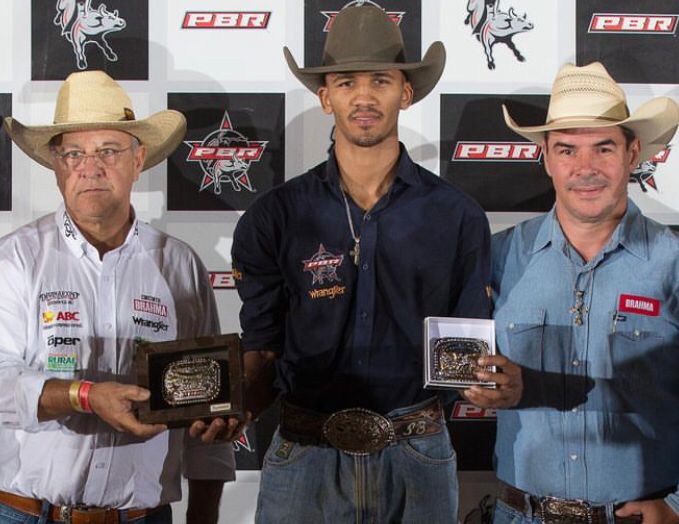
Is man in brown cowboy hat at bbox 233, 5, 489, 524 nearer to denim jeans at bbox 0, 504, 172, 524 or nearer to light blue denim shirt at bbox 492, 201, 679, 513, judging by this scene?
light blue denim shirt at bbox 492, 201, 679, 513

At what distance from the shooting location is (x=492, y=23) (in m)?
3.56

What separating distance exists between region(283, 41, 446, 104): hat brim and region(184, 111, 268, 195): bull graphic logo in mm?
416

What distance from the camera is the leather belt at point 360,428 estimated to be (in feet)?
A: 9.41

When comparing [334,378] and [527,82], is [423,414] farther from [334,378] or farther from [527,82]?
[527,82]

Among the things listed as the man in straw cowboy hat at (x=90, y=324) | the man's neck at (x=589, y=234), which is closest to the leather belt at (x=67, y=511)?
the man in straw cowboy hat at (x=90, y=324)

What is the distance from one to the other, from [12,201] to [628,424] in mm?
2448

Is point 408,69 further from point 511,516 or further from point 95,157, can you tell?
point 511,516

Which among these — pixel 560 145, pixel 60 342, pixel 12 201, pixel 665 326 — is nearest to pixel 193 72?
pixel 12 201

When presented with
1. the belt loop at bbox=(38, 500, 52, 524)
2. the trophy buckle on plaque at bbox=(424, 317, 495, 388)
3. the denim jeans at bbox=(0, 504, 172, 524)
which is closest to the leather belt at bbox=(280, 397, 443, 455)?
the trophy buckle on plaque at bbox=(424, 317, 495, 388)

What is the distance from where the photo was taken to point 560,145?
10.2 feet

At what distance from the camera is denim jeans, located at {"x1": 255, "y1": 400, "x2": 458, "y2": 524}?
9.36 ft

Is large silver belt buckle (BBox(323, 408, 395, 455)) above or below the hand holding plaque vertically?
below

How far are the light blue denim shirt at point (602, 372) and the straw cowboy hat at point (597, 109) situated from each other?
31 cm

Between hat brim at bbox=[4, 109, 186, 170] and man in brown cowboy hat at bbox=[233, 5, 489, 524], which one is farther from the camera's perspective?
hat brim at bbox=[4, 109, 186, 170]
